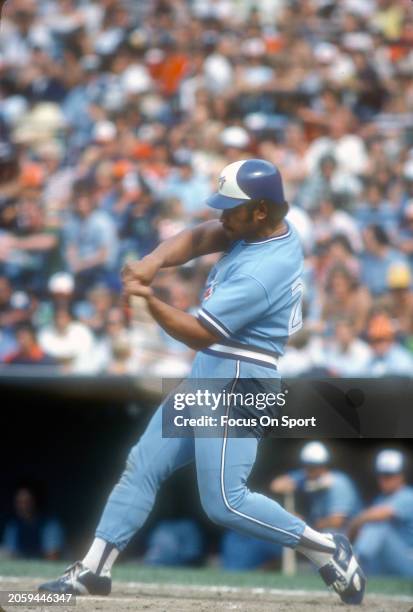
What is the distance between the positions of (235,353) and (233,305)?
198 mm

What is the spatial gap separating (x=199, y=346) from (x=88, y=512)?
262 centimetres

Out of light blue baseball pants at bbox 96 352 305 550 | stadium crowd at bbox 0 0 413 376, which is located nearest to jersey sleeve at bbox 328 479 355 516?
stadium crowd at bbox 0 0 413 376

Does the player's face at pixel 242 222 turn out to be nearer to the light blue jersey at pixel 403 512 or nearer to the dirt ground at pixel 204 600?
the dirt ground at pixel 204 600

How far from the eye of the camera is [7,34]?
908cm

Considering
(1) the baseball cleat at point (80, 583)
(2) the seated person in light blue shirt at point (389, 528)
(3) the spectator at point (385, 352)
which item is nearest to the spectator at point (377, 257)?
(3) the spectator at point (385, 352)

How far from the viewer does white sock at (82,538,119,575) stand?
3217 mm

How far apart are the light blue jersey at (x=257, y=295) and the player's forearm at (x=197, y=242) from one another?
56 mm

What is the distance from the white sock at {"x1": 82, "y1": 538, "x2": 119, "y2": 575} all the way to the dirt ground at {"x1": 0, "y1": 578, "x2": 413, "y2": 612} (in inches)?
3.8

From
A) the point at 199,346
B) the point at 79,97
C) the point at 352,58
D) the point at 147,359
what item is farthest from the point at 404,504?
the point at 79,97

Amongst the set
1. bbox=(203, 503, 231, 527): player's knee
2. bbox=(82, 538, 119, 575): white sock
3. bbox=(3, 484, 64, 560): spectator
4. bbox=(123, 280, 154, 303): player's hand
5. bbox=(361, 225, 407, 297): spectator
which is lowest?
bbox=(3, 484, 64, 560): spectator

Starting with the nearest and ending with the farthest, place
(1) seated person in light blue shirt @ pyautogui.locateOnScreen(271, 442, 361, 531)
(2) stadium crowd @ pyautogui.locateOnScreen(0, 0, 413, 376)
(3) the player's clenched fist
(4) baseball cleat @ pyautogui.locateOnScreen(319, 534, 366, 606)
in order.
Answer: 1. (3) the player's clenched fist
2. (4) baseball cleat @ pyautogui.locateOnScreen(319, 534, 366, 606)
3. (1) seated person in light blue shirt @ pyautogui.locateOnScreen(271, 442, 361, 531)
4. (2) stadium crowd @ pyautogui.locateOnScreen(0, 0, 413, 376)

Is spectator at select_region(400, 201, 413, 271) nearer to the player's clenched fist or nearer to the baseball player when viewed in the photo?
the baseball player

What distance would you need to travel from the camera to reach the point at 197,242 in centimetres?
330

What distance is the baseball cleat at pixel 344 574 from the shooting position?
3.22 metres
